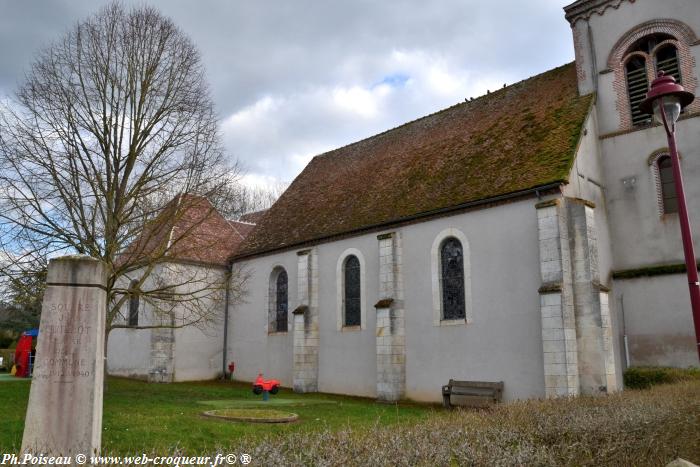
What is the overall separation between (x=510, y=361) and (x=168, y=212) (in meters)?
10.1

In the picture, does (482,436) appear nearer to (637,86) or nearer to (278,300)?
(637,86)

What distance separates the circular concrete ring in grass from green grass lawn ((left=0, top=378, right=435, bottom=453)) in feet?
0.76

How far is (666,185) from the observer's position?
16.4m

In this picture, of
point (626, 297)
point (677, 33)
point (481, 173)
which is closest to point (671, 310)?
point (626, 297)

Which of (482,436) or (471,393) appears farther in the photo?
(471,393)

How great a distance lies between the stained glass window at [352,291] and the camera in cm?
1986

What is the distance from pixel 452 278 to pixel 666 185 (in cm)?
673

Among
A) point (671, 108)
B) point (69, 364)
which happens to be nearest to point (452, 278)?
point (671, 108)

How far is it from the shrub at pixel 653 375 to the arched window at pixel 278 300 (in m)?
12.7

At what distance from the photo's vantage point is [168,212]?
15328 millimetres

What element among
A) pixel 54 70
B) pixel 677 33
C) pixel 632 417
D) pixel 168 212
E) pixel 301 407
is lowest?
pixel 301 407

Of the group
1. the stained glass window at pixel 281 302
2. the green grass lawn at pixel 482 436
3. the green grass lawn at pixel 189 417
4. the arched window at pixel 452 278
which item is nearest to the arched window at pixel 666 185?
the arched window at pixel 452 278

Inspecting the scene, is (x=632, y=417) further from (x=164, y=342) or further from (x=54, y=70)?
(x=164, y=342)

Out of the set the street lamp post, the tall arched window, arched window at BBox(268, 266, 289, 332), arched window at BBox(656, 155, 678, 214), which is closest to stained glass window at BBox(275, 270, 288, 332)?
arched window at BBox(268, 266, 289, 332)
